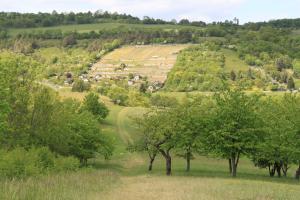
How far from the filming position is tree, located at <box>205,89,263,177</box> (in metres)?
57.8

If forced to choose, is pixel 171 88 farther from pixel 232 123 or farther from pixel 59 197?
pixel 59 197

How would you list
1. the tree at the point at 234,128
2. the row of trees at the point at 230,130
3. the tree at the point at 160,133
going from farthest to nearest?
the tree at the point at 160,133 → the row of trees at the point at 230,130 → the tree at the point at 234,128

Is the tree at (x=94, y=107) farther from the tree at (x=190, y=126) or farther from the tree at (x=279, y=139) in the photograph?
the tree at (x=279, y=139)

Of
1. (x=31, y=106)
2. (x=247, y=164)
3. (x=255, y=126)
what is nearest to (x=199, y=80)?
(x=247, y=164)

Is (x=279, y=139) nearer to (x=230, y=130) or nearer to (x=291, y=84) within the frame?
(x=230, y=130)

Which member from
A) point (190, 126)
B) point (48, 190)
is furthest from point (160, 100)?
point (48, 190)

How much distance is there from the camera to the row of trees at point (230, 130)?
58.2 metres

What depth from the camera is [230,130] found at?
58.3m

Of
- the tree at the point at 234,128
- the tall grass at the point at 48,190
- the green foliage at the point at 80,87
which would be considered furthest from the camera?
the green foliage at the point at 80,87

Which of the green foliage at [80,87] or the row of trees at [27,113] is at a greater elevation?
the row of trees at [27,113]

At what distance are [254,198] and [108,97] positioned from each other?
422 ft

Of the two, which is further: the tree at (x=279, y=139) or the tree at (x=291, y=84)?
the tree at (x=291, y=84)

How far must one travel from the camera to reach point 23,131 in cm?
4919

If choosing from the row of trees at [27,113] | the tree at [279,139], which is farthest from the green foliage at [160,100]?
the row of trees at [27,113]
